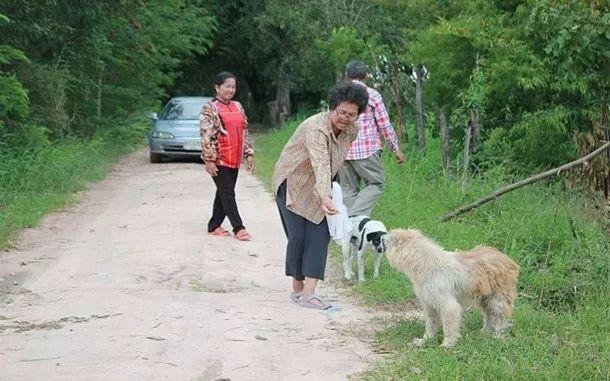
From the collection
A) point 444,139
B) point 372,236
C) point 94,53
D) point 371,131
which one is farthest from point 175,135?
point 372,236

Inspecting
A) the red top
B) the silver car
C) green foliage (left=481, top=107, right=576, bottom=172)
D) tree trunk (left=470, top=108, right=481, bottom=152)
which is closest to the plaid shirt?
the red top

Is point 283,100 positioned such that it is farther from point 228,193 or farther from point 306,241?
point 306,241

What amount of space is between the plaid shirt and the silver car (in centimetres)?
1157

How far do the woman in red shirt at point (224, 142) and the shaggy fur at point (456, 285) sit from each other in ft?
14.6

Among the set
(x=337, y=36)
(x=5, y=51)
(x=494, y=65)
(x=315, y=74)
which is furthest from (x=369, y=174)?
(x=315, y=74)

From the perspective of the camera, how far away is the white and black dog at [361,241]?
8.12 meters

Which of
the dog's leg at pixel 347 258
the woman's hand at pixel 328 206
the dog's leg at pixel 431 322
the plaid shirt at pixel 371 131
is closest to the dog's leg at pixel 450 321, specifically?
the dog's leg at pixel 431 322

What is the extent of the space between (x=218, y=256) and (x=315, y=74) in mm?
20386

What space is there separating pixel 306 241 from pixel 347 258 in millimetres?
1219

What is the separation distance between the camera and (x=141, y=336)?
6.36 meters

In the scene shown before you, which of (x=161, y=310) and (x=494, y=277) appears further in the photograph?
(x=161, y=310)

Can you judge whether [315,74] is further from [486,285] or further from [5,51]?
[486,285]

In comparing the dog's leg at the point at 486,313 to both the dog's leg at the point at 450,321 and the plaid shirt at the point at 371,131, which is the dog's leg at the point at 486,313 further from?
the plaid shirt at the point at 371,131

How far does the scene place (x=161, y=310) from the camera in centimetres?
710
